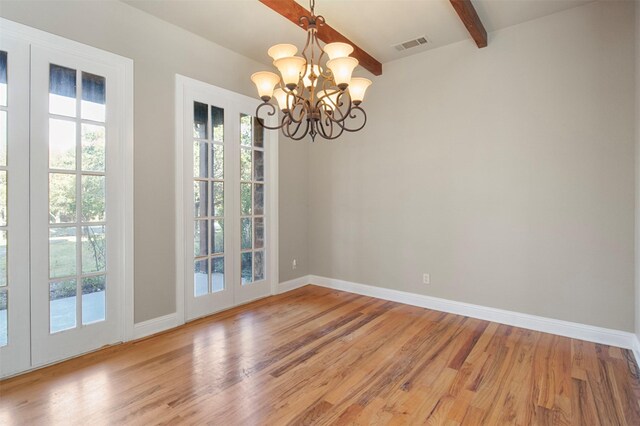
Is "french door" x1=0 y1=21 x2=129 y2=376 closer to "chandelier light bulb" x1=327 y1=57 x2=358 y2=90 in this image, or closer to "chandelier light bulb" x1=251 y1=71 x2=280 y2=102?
"chandelier light bulb" x1=251 y1=71 x2=280 y2=102

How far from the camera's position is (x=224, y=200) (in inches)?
148

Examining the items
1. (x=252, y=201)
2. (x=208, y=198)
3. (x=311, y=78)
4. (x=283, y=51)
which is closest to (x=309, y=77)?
(x=311, y=78)

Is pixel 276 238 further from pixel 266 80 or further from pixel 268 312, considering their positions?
pixel 266 80

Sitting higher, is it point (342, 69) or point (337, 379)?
point (342, 69)

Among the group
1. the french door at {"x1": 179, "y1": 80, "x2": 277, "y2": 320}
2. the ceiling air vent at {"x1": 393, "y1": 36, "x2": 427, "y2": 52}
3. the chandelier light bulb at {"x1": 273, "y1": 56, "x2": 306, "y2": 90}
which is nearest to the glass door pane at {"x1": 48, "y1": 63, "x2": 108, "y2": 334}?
the french door at {"x1": 179, "y1": 80, "x2": 277, "y2": 320}

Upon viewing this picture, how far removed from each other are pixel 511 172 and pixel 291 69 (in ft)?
8.04

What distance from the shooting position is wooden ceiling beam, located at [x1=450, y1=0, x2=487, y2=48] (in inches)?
108

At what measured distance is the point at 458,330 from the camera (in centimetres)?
321

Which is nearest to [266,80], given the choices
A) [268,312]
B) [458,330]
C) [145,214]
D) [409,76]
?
[145,214]

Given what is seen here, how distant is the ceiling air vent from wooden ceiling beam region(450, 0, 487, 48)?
21.3 inches

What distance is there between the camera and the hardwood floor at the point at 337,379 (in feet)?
6.41

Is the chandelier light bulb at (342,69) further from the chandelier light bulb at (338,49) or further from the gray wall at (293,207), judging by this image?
the gray wall at (293,207)

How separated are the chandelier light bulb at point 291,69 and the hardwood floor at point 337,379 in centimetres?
206

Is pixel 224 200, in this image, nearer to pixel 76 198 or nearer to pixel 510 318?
pixel 76 198
